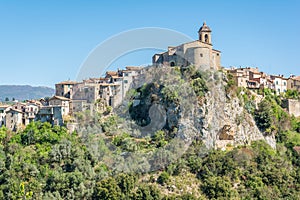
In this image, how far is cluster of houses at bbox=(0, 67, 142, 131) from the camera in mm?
35688

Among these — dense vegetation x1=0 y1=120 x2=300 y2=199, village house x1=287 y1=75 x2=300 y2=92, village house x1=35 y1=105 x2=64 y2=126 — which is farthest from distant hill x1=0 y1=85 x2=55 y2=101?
dense vegetation x1=0 y1=120 x2=300 y2=199

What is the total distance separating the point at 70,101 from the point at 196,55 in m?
9.69

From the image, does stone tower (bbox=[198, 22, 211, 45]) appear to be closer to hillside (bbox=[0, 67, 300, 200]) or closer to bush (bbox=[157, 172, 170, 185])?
hillside (bbox=[0, 67, 300, 200])

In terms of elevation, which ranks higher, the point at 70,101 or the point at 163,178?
the point at 70,101

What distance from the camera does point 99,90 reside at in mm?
37375

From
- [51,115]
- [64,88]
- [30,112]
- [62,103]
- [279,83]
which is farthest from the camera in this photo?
[279,83]

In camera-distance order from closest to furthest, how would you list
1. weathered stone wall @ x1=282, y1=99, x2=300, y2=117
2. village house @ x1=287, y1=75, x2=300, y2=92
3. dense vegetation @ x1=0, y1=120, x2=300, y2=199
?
dense vegetation @ x1=0, y1=120, x2=300, y2=199, weathered stone wall @ x1=282, y1=99, x2=300, y2=117, village house @ x1=287, y1=75, x2=300, y2=92

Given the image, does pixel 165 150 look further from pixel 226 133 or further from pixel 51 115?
pixel 51 115

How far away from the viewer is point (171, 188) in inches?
1166

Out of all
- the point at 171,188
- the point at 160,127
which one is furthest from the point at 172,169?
the point at 160,127

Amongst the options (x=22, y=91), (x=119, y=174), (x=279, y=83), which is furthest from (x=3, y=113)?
(x=22, y=91)

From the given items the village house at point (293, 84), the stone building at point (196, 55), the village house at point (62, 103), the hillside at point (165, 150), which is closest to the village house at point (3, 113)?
the hillside at point (165, 150)

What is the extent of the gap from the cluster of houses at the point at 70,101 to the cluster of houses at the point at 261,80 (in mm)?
8274

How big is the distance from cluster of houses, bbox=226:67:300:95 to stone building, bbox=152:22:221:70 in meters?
2.87
